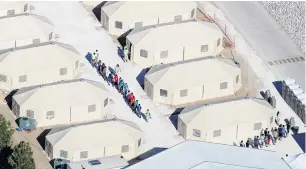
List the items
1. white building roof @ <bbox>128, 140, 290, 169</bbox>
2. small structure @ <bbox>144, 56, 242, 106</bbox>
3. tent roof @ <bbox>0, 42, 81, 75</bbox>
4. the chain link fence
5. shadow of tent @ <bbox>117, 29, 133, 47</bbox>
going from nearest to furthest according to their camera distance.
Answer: white building roof @ <bbox>128, 140, 290, 169</bbox> < small structure @ <bbox>144, 56, 242, 106</bbox> < tent roof @ <bbox>0, 42, 81, 75</bbox> < the chain link fence < shadow of tent @ <bbox>117, 29, 133, 47</bbox>

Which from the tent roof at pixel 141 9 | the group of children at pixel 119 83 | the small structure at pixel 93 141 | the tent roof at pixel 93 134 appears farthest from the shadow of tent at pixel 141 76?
the small structure at pixel 93 141

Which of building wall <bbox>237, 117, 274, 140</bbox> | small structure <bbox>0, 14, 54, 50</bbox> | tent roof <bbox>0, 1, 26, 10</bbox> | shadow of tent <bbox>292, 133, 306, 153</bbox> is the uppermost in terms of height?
tent roof <bbox>0, 1, 26, 10</bbox>

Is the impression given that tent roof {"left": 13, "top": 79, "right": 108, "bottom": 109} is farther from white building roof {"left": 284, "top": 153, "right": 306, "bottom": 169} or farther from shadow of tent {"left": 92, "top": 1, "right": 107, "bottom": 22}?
white building roof {"left": 284, "top": 153, "right": 306, "bottom": 169}

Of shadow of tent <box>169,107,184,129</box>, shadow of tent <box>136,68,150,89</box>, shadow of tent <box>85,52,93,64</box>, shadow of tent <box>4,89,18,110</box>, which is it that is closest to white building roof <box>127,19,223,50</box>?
shadow of tent <box>136,68,150,89</box>

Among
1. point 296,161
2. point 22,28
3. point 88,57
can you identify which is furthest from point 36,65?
point 296,161

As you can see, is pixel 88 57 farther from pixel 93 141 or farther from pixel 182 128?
pixel 93 141

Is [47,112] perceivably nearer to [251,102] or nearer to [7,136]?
[7,136]
